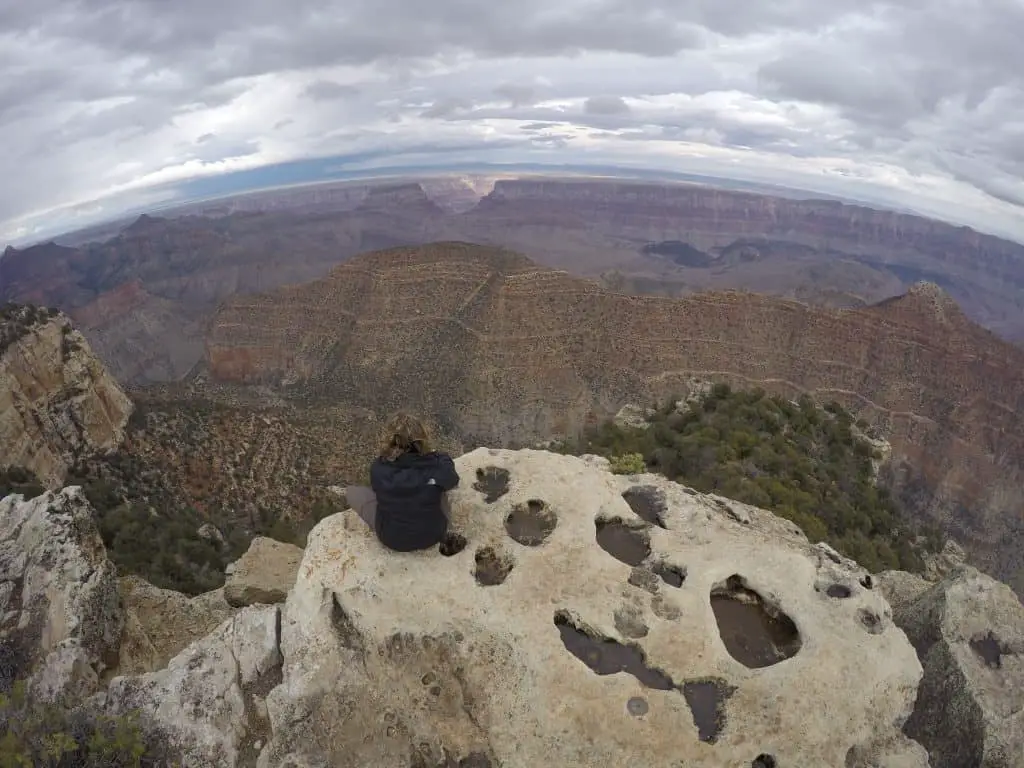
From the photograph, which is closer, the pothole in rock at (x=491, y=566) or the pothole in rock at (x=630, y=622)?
the pothole in rock at (x=630, y=622)

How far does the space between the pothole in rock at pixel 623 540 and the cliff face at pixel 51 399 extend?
28656 mm

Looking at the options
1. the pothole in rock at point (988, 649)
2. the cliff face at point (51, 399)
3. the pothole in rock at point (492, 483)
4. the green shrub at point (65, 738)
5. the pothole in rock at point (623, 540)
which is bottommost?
the cliff face at point (51, 399)

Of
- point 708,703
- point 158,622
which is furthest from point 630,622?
point 158,622

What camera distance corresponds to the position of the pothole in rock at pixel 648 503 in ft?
45.2

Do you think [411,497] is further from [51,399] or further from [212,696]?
[51,399]

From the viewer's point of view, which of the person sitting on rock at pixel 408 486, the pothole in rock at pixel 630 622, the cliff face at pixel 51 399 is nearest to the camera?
the pothole in rock at pixel 630 622

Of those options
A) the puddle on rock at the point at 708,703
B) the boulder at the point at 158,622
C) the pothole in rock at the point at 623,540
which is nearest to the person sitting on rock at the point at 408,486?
the pothole in rock at the point at 623,540

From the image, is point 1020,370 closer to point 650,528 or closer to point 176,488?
point 650,528

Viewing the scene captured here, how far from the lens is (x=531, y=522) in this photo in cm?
1296

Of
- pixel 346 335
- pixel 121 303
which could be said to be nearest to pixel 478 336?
pixel 346 335

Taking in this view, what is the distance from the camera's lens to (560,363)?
222 feet

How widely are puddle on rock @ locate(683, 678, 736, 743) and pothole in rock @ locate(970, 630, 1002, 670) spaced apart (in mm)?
5194

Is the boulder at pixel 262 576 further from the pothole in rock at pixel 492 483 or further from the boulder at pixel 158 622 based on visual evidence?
the pothole in rock at pixel 492 483

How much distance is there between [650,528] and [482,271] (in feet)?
226
